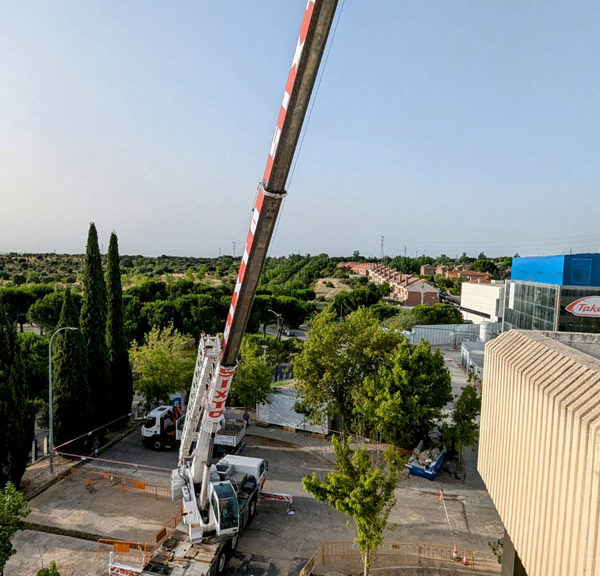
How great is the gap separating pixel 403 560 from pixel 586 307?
24993 mm

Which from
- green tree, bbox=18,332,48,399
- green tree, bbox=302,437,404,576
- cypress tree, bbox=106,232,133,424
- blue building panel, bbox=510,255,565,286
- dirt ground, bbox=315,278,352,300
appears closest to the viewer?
green tree, bbox=302,437,404,576

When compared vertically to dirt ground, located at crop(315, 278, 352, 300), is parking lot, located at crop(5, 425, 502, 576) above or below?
below

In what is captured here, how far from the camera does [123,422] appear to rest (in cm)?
2691

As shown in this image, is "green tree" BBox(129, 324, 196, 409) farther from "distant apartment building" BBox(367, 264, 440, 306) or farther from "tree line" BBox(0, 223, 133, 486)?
"distant apartment building" BBox(367, 264, 440, 306)

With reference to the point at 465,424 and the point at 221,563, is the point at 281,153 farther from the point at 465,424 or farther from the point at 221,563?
the point at 465,424

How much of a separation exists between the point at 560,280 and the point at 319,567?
27.7 meters

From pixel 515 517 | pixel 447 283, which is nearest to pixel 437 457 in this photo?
pixel 515 517

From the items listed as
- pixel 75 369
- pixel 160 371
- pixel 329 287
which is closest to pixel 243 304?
pixel 75 369

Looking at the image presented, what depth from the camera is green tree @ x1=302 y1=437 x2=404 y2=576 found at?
12422 mm

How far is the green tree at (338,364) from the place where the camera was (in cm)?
2451

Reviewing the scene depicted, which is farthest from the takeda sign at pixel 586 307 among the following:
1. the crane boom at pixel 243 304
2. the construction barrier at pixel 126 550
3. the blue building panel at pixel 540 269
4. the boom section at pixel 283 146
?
the construction barrier at pixel 126 550

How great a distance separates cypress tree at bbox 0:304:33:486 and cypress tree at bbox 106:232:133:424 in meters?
7.28

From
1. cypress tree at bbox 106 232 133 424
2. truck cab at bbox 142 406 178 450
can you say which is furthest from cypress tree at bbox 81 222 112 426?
truck cab at bbox 142 406 178 450

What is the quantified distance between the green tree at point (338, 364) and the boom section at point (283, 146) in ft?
44.3
